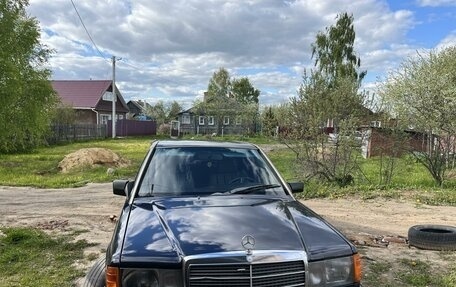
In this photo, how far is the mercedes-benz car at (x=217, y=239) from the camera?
2.66 meters

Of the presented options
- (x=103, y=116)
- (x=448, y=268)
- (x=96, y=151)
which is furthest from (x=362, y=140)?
(x=103, y=116)

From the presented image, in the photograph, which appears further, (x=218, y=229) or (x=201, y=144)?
(x=201, y=144)

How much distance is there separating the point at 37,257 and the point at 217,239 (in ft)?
13.2

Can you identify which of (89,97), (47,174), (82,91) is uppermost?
(82,91)

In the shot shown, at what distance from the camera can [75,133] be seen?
3838 cm

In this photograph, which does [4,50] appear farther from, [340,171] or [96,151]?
[96,151]

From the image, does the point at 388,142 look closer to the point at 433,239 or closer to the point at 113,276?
the point at 433,239

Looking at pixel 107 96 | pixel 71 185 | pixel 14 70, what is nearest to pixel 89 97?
pixel 107 96

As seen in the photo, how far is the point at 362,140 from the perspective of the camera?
11133mm

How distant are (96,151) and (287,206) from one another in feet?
54.4

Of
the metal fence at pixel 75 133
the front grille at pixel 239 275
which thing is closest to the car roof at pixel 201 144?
the front grille at pixel 239 275

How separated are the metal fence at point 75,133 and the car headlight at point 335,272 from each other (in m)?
34.2

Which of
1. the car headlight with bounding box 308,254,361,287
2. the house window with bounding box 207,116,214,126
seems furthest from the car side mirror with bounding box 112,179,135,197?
the house window with bounding box 207,116,214,126

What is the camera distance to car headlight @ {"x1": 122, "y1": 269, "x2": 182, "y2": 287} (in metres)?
2.65
